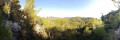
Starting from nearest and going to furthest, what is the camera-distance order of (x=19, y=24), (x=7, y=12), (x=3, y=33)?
(x=3, y=33)
(x=7, y=12)
(x=19, y=24)

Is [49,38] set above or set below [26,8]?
below

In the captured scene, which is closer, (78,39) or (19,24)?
(19,24)

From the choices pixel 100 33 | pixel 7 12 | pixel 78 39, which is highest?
pixel 7 12

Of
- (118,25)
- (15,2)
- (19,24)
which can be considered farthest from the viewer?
(118,25)

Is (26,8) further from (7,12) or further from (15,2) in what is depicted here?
(7,12)

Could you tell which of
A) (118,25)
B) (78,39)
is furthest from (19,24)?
(118,25)

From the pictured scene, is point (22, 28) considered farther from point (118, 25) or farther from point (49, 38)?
point (118, 25)

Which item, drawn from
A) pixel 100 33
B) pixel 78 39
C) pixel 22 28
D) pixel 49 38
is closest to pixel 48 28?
pixel 49 38

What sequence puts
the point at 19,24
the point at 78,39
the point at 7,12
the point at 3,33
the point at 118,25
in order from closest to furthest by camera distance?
the point at 3,33 < the point at 7,12 < the point at 19,24 < the point at 78,39 < the point at 118,25

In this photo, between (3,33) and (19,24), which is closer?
(3,33)
